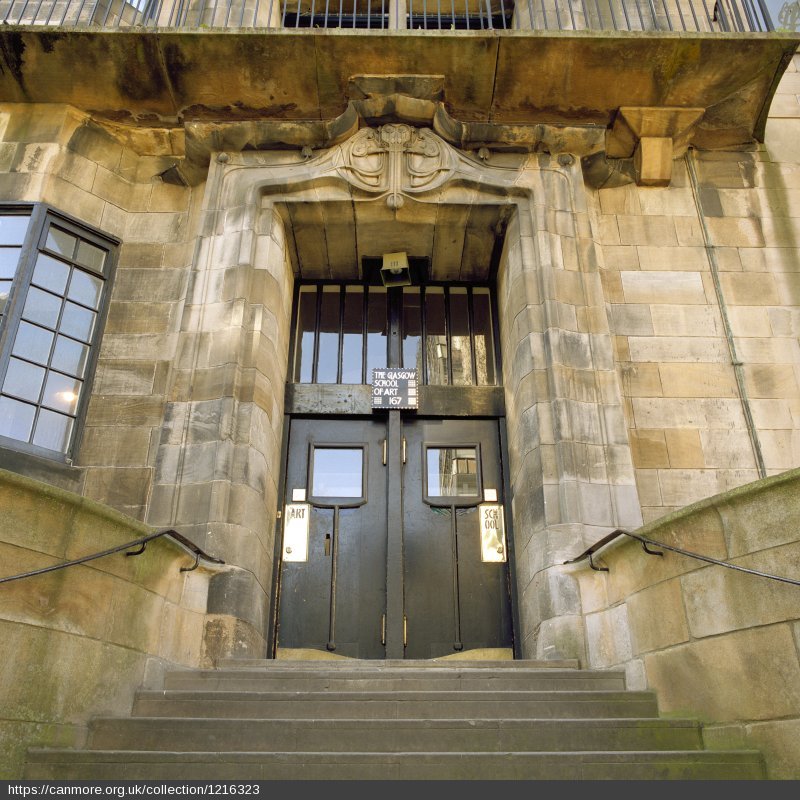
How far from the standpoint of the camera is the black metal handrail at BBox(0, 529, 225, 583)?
181 inches

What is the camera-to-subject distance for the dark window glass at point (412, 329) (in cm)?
901

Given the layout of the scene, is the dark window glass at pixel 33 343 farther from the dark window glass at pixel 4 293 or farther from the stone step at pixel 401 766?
the stone step at pixel 401 766

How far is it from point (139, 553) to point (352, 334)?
4552 mm

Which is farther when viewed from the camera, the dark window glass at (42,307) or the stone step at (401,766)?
the dark window glass at (42,307)

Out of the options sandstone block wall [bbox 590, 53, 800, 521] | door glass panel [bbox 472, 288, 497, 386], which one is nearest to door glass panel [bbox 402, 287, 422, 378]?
door glass panel [bbox 472, 288, 497, 386]

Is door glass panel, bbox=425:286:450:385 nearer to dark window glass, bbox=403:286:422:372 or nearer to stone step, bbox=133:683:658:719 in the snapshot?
dark window glass, bbox=403:286:422:372

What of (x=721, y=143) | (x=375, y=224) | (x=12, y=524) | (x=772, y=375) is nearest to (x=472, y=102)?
(x=375, y=224)

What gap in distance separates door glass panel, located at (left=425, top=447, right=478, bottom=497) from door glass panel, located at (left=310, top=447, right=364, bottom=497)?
0.82 metres

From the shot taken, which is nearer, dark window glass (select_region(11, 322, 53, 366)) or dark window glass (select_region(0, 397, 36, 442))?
dark window glass (select_region(0, 397, 36, 442))

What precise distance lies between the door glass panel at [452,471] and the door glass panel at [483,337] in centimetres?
101

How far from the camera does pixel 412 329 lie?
929cm

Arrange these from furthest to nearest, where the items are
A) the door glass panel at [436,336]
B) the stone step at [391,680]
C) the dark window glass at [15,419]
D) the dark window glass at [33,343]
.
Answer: the door glass panel at [436,336]
the dark window glass at [33,343]
the dark window glass at [15,419]
the stone step at [391,680]

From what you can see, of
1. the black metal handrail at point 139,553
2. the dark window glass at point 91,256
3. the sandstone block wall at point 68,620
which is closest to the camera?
the sandstone block wall at point 68,620

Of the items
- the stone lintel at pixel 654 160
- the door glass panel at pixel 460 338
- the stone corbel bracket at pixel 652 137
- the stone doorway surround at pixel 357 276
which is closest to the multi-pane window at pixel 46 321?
the stone doorway surround at pixel 357 276
